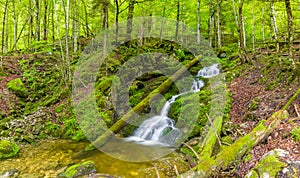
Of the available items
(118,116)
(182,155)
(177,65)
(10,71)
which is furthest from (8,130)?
(177,65)

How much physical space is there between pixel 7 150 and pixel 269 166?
8.30 meters

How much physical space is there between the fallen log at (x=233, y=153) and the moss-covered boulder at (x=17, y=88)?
10972 millimetres

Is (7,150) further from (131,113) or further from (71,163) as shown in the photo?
(131,113)

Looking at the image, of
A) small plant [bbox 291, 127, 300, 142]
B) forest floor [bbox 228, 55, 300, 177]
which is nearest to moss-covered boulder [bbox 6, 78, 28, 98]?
forest floor [bbox 228, 55, 300, 177]

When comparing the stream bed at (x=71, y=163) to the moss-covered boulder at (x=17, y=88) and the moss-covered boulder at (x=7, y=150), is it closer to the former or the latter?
the moss-covered boulder at (x=7, y=150)

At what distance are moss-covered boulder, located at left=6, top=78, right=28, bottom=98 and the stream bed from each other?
14.9 ft

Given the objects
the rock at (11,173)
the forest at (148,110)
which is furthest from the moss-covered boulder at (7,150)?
the rock at (11,173)

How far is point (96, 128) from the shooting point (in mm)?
9867

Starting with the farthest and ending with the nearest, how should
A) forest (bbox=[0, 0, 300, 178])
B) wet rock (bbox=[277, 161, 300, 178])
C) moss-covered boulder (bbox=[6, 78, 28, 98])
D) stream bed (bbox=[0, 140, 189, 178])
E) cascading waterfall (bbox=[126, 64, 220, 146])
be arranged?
moss-covered boulder (bbox=[6, 78, 28, 98]) < cascading waterfall (bbox=[126, 64, 220, 146]) < stream bed (bbox=[0, 140, 189, 178]) < forest (bbox=[0, 0, 300, 178]) < wet rock (bbox=[277, 161, 300, 178])

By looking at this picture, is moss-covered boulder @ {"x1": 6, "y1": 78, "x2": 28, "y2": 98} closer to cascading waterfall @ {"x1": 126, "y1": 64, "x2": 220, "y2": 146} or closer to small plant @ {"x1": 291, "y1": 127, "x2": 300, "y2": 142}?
cascading waterfall @ {"x1": 126, "y1": 64, "x2": 220, "y2": 146}

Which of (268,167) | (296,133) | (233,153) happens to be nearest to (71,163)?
(233,153)

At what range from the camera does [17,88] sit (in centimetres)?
1224

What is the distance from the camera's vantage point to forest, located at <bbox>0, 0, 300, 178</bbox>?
211 inches

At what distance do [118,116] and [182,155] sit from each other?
4.06m
